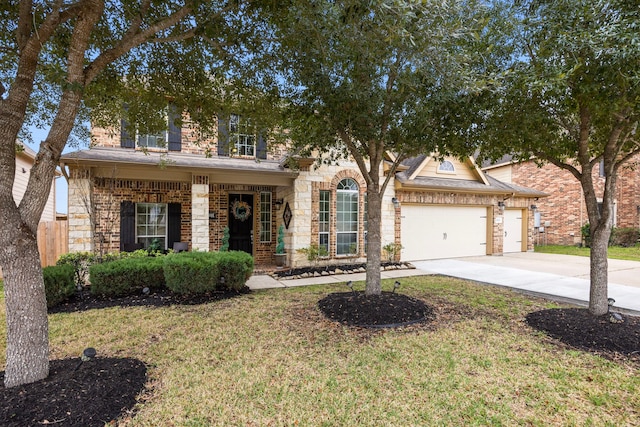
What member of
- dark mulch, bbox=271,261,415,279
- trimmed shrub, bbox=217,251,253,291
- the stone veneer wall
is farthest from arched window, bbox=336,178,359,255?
trimmed shrub, bbox=217,251,253,291

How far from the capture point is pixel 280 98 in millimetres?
5609

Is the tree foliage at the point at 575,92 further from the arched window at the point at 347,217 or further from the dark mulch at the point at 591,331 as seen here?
the arched window at the point at 347,217

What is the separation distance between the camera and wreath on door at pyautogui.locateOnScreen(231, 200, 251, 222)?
1040 cm

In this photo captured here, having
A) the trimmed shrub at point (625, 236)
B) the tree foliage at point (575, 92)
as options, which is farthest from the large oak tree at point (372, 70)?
the trimmed shrub at point (625, 236)

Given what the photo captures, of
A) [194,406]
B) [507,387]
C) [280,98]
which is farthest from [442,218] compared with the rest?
[194,406]

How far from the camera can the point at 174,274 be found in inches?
247

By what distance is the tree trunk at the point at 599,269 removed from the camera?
4.63 m

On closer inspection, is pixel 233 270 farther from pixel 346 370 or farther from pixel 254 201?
pixel 254 201

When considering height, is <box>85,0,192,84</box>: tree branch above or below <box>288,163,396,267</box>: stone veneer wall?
above

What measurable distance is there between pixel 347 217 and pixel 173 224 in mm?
5318

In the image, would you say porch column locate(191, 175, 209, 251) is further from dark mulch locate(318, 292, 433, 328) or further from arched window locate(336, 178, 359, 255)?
dark mulch locate(318, 292, 433, 328)

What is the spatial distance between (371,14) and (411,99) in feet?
5.60

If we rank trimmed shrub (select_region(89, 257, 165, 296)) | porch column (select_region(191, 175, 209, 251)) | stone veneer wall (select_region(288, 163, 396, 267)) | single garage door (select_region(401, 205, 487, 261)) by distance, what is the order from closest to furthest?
trimmed shrub (select_region(89, 257, 165, 296)) < porch column (select_region(191, 175, 209, 251)) < stone veneer wall (select_region(288, 163, 396, 267)) < single garage door (select_region(401, 205, 487, 261))

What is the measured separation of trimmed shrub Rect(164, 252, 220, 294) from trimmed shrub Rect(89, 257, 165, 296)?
0.43 metres
